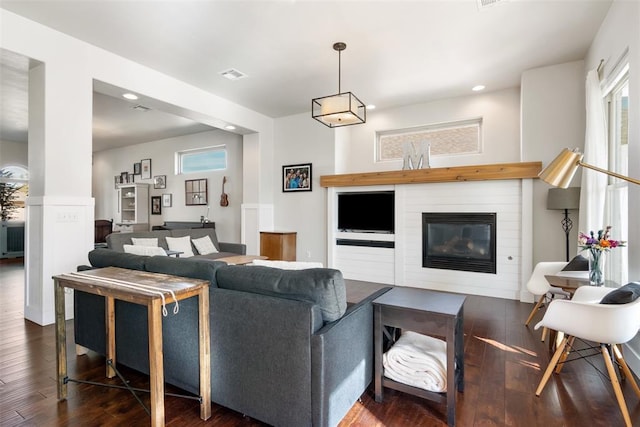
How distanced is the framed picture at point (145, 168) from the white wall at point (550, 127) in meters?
8.03

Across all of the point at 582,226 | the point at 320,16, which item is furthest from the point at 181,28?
the point at 582,226

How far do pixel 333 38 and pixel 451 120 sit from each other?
259 centimetres

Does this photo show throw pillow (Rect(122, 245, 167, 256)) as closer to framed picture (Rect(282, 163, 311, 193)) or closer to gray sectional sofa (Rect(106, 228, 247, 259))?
gray sectional sofa (Rect(106, 228, 247, 259))

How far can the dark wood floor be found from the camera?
5.70 ft

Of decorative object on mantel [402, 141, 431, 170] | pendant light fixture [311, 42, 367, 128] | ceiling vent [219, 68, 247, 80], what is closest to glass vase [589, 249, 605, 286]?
pendant light fixture [311, 42, 367, 128]

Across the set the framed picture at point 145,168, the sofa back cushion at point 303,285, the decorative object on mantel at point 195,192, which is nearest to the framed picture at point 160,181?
the framed picture at point 145,168

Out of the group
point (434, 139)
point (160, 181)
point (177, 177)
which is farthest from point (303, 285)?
point (160, 181)

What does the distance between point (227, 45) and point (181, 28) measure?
0.49 meters

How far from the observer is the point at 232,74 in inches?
167

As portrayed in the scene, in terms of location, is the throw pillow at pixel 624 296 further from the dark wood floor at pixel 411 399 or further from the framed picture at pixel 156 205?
the framed picture at pixel 156 205

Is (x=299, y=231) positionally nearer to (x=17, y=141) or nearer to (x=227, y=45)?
(x=227, y=45)

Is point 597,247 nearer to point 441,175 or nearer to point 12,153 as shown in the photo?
point 441,175

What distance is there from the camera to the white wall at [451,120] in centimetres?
465

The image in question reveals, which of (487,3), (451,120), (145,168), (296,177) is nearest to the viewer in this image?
(487,3)
